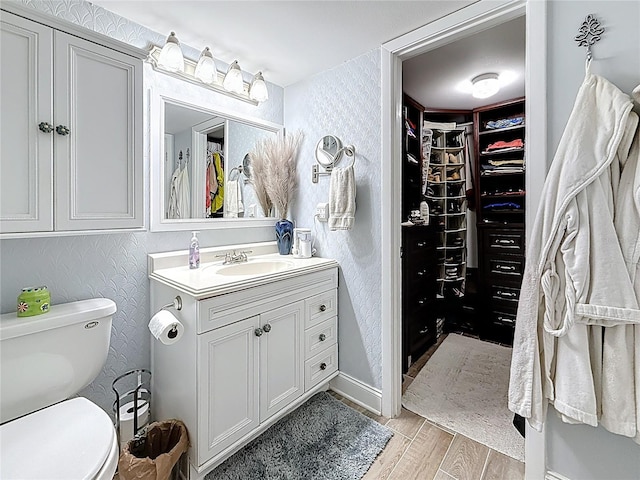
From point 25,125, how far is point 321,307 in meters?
1.60

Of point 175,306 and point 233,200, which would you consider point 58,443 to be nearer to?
point 175,306

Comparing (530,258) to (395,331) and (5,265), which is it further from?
(5,265)

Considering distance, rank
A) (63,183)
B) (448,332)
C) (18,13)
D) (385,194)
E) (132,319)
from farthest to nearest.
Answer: (448,332) → (385,194) → (132,319) → (63,183) → (18,13)

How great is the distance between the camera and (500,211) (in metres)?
2.93

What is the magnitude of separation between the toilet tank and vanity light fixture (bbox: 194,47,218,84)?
1.32 metres

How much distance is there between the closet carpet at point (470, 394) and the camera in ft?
5.59

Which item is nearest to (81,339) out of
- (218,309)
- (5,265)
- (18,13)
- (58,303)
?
(58,303)

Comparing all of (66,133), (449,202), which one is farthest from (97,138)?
(449,202)

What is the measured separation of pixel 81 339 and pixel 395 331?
157 centimetres

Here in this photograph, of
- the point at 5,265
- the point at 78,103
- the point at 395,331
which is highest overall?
the point at 78,103

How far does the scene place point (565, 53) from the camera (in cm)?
123

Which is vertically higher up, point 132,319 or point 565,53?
point 565,53

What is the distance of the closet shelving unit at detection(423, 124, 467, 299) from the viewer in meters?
3.17

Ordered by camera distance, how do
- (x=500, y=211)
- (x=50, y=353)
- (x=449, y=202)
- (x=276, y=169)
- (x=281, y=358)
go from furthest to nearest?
(x=449, y=202)
(x=500, y=211)
(x=276, y=169)
(x=281, y=358)
(x=50, y=353)
